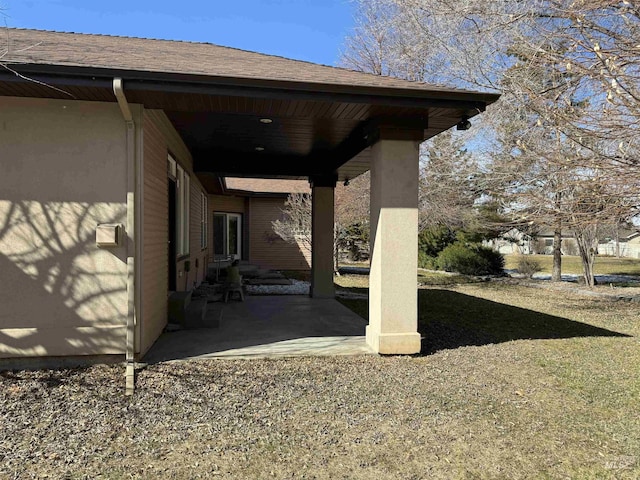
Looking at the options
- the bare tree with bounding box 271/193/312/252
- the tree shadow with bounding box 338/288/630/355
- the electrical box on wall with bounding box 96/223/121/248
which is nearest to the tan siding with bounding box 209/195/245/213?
the bare tree with bounding box 271/193/312/252

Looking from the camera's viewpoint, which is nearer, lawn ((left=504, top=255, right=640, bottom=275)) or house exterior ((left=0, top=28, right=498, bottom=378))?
house exterior ((left=0, top=28, right=498, bottom=378))

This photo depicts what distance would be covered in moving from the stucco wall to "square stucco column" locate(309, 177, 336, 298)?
6.00 metres

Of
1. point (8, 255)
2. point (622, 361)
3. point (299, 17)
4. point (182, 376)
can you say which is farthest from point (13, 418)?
point (299, 17)

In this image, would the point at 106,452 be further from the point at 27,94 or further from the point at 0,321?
the point at 27,94

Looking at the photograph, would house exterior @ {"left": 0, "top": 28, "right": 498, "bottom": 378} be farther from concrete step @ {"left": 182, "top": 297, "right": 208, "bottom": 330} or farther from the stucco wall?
concrete step @ {"left": 182, "top": 297, "right": 208, "bottom": 330}

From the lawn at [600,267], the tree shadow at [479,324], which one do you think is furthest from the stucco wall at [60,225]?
the lawn at [600,267]

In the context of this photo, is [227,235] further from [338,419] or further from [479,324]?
[338,419]

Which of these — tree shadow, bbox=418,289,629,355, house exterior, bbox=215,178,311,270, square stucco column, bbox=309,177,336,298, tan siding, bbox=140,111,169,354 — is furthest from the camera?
house exterior, bbox=215,178,311,270

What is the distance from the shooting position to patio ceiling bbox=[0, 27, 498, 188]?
4.43m

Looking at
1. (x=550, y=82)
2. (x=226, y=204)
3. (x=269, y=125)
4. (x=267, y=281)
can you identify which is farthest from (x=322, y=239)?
(x=226, y=204)

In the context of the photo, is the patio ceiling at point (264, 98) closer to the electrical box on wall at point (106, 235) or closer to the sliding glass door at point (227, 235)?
the electrical box on wall at point (106, 235)

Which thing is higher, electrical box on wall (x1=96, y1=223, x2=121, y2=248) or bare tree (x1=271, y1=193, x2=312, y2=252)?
bare tree (x1=271, y1=193, x2=312, y2=252)

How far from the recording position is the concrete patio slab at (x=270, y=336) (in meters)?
5.53

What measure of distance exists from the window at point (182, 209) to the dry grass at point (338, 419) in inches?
137
